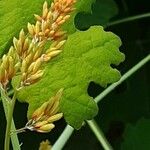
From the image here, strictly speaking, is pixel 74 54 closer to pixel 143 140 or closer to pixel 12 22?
pixel 12 22

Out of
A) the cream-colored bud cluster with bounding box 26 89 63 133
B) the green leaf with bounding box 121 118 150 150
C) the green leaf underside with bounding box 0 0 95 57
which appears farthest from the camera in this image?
the green leaf with bounding box 121 118 150 150

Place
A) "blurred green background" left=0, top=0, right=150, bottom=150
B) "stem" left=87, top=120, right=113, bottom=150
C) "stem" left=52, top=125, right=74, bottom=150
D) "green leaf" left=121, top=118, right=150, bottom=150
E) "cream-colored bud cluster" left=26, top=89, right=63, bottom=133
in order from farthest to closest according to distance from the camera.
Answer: "blurred green background" left=0, top=0, right=150, bottom=150
"green leaf" left=121, top=118, right=150, bottom=150
"stem" left=87, top=120, right=113, bottom=150
"stem" left=52, top=125, right=74, bottom=150
"cream-colored bud cluster" left=26, top=89, right=63, bottom=133

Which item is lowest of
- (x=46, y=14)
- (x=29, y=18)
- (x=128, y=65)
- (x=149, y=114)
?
(x=149, y=114)

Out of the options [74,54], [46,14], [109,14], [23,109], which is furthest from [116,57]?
[23,109]

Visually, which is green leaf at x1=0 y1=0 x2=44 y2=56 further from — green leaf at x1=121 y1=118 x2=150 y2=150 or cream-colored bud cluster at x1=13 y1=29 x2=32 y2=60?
green leaf at x1=121 y1=118 x2=150 y2=150

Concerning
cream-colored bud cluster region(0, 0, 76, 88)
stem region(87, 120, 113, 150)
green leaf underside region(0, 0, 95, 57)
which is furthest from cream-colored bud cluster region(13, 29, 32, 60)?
stem region(87, 120, 113, 150)

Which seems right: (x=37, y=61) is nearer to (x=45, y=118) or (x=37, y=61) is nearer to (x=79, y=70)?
(x=45, y=118)
